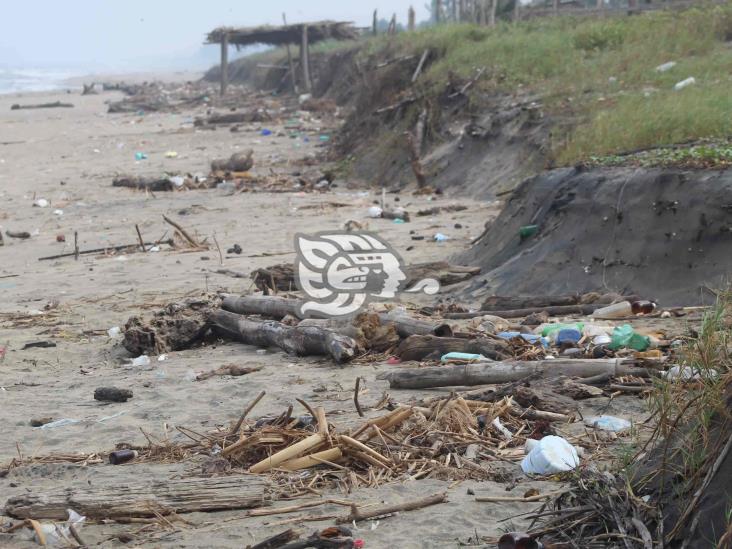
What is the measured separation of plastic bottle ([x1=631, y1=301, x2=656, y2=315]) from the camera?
6.45 metres

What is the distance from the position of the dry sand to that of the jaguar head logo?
36cm

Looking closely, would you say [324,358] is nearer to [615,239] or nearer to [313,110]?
[615,239]

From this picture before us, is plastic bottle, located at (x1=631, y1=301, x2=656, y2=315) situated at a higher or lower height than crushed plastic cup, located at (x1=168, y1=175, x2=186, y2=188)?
higher

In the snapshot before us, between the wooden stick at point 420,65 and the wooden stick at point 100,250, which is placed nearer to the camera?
the wooden stick at point 100,250

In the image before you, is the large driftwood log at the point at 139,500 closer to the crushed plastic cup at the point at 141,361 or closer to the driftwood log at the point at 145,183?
the crushed plastic cup at the point at 141,361

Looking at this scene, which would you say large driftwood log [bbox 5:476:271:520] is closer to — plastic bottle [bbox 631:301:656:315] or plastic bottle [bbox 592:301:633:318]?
plastic bottle [bbox 592:301:633:318]

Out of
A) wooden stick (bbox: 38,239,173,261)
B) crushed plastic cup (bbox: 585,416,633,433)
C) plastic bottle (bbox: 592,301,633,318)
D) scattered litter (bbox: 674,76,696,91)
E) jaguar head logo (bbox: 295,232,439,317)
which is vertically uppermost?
scattered litter (bbox: 674,76,696,91)

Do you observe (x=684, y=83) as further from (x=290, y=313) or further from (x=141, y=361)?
(x=141, y=361)

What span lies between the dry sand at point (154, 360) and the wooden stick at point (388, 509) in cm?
4

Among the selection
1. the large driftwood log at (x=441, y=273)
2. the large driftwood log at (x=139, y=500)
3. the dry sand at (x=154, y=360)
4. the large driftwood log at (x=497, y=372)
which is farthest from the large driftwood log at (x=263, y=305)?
the large driftwood log at (x=139, y=500)

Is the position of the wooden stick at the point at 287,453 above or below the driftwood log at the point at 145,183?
above

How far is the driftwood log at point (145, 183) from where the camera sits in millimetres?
15812

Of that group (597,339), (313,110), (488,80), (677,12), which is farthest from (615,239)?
(313,110)

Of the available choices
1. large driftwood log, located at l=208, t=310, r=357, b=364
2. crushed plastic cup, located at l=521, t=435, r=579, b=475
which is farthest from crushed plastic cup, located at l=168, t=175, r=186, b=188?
crushed plastic cup, located at l=521, t=435, r=579, b=475
